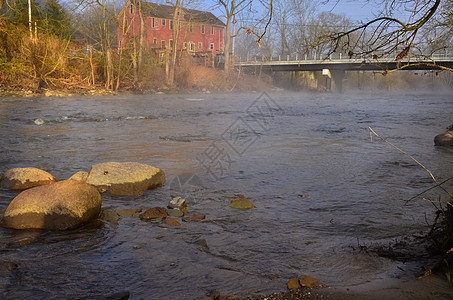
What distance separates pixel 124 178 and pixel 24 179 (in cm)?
162

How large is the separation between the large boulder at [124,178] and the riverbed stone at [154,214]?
1046mm

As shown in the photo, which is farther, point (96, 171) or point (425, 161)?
point (425, 161)

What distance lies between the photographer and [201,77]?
147 ft

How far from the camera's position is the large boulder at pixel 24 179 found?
6.83 m

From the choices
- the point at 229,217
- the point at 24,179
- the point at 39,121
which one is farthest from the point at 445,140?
the point at 39,121

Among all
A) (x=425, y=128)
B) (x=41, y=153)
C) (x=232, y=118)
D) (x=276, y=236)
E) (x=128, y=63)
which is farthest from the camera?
(x=128, y=63)

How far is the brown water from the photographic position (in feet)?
12.8

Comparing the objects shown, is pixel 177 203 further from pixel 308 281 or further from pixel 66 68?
pixel 66 68

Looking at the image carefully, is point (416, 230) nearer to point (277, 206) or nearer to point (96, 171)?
point (277, 206)

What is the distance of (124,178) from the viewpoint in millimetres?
6777

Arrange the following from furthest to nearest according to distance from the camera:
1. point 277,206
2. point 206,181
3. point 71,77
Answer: point 71,77
point 206,181
point 277,206

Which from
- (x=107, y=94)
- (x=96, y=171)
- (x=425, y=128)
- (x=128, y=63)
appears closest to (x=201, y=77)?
(x=128, y=63)

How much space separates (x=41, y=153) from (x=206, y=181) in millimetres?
4669

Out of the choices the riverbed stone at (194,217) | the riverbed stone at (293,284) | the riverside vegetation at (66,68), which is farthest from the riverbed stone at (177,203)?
the riverside vegetation at (66,68)
